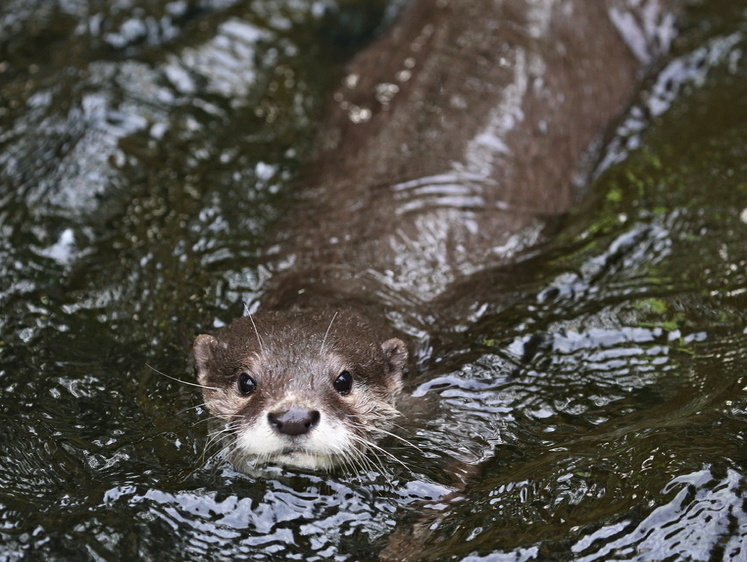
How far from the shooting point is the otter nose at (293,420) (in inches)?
118

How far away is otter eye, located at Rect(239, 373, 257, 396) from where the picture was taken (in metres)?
3.29

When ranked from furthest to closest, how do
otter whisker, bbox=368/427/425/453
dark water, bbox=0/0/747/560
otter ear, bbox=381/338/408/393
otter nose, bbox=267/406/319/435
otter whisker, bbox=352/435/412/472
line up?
otter ear, bbox=381/338/408/393 → otter whisker, bbox=368/427/425/453 → otter whisker, bbox=352/435/412/472 → dark water, bbox=0/0/747/560 → otter nose, bbox=267/406/319/435

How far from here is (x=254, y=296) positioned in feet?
13.4

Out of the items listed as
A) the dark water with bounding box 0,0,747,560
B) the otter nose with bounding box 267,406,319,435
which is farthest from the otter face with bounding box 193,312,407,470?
the dark water with bounding box 0,0,747,560

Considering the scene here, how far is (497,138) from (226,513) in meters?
2.21

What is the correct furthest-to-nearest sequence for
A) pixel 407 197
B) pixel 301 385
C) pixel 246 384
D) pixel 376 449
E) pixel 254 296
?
pixel 407 197 → pixel 254 296 → pixel 376 449 → pixel 246 384 → pixel 301 385

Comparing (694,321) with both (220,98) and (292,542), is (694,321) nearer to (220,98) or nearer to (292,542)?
(292,542)

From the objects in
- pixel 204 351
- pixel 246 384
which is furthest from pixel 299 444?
pixel 204 351

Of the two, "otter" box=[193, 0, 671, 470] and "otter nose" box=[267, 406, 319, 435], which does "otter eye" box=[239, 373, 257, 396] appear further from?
"otter nose" box=[267, 406, 319, 435]

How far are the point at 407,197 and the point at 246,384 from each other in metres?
1.36

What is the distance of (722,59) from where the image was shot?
550 cm

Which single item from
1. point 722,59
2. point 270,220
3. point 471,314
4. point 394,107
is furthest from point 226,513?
point 722,59

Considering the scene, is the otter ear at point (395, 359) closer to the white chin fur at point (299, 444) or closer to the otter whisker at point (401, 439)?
the otter whisker at point (401, 439)

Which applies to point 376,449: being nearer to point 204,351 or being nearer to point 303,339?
point 303,339
